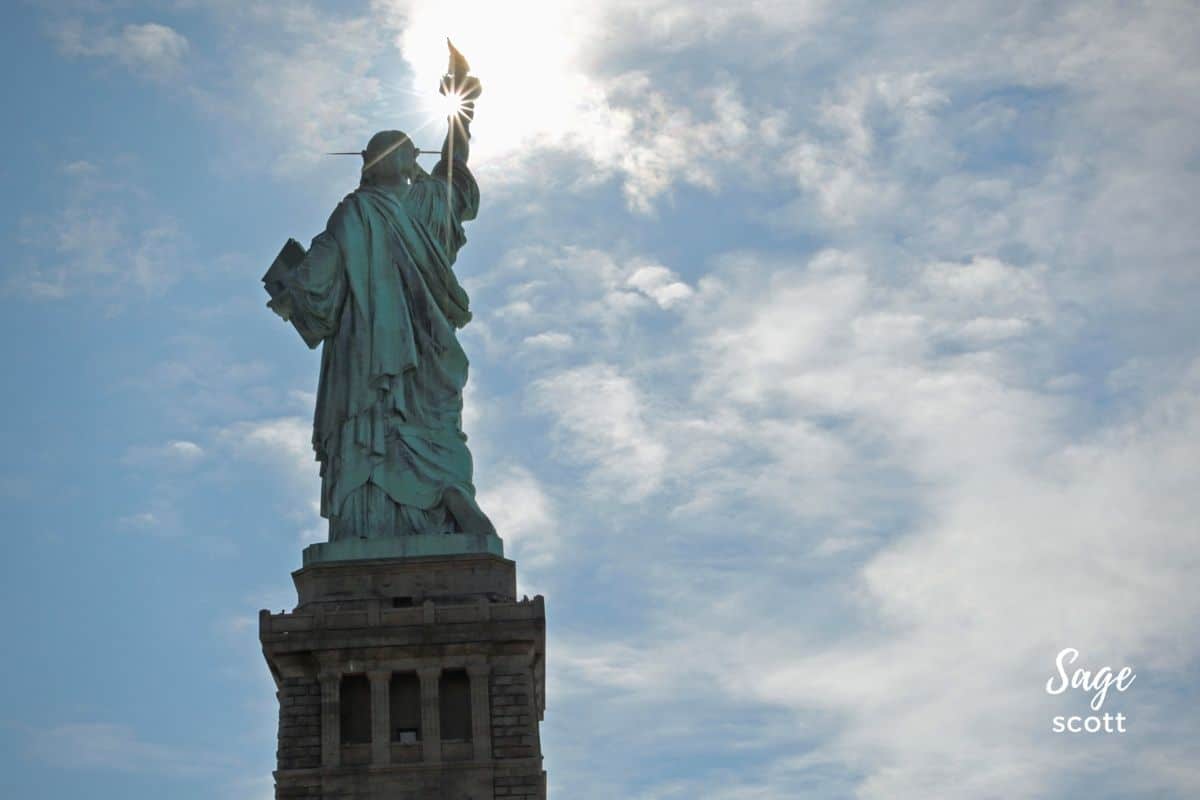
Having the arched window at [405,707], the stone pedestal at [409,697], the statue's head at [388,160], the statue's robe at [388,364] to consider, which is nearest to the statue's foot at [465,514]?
the statue's robe at [388,364]

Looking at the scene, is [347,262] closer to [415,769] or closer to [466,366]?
[466,366]

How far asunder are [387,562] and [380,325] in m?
6.56

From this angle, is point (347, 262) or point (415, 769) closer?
point (415, 769)

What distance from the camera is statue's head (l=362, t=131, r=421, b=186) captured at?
2072 inches

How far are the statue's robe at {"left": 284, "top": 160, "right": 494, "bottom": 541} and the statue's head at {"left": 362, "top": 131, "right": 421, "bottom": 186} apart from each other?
0.39 m

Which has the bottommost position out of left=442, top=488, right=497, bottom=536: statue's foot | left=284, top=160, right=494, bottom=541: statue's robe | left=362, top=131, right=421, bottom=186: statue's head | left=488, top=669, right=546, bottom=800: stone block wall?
left=488, top=669, right=546, bottom=800: stone block wall

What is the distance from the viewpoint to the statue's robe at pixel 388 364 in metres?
48.5

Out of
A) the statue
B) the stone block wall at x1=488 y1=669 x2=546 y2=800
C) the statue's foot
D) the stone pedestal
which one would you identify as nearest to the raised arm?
the statue

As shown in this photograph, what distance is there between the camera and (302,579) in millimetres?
47188

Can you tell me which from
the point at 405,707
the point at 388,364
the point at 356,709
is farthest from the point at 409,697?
the point at 388,364

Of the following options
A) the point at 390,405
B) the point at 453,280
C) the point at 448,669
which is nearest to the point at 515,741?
the point at 448,669

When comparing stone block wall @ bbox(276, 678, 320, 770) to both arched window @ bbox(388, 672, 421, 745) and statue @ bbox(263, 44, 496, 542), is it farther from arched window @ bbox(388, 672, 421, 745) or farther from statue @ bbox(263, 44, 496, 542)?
statue @ bbox(263, 44, 496, 542)

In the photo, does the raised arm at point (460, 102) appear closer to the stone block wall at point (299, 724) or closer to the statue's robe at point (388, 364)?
the statue's robe at point (388, 364)

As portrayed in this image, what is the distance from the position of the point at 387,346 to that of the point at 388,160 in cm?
555
